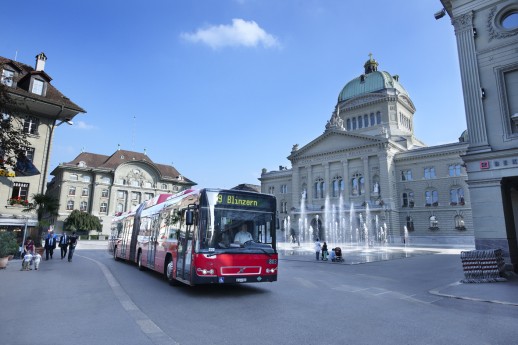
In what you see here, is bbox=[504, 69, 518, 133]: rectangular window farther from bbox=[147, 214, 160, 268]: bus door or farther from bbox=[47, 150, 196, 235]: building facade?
bbox=[47, 150, 196, 235]: building facade

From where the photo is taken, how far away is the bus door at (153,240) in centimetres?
1338

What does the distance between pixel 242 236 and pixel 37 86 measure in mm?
24195

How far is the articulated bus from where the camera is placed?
914 centimetres

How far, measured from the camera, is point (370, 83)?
227 feet

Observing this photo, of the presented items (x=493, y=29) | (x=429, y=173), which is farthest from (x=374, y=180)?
(x=493, y=29)

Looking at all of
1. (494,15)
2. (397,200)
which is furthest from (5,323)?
(397,200)

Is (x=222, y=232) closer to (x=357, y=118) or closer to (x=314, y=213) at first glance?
(x=314, y=213)

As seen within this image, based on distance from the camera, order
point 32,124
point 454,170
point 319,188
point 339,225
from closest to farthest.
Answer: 1. point 32,124
2. point 454,170
3. point 339,225
4. point 319,188

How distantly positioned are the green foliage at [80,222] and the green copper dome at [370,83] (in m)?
55.9

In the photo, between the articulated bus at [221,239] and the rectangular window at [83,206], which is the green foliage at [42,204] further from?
the rectangular window at [83,206]

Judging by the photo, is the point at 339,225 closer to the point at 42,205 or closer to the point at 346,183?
the point at 346,183

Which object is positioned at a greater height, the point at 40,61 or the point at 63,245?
the point at 40,61

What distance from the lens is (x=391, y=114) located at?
210ft

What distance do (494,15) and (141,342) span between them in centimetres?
1774
